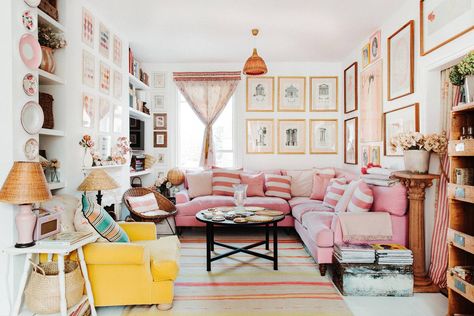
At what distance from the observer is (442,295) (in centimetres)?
285

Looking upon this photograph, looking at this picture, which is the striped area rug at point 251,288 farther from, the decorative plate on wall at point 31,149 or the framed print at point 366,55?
the framed print at point 366,55

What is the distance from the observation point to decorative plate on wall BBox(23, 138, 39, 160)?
239 centimetres

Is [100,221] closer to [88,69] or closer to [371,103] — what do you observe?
[88,69]

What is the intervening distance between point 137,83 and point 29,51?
286cm

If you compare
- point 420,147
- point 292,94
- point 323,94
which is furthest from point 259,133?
point 420,147

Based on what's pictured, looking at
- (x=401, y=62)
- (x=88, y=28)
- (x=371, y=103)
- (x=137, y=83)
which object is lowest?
(x=371, y=103)

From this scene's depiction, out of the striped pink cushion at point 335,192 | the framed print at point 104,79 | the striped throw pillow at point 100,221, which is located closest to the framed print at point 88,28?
the framed print at point 104,79

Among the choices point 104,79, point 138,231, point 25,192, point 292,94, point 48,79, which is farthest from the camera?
point 292,94

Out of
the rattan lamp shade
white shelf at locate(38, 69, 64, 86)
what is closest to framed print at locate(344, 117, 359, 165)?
white shelf at locate(38, 69, 64, 86)

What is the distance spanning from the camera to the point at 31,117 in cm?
246

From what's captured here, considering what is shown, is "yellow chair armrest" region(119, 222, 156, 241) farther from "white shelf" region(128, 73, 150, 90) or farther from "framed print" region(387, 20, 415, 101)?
"framed print" region(387, 20, 415, 101)

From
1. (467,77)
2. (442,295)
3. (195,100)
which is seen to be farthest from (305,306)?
(195,100)

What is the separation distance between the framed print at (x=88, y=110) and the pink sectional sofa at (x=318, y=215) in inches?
67.1

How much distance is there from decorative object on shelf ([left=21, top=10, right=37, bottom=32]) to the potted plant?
320cm
